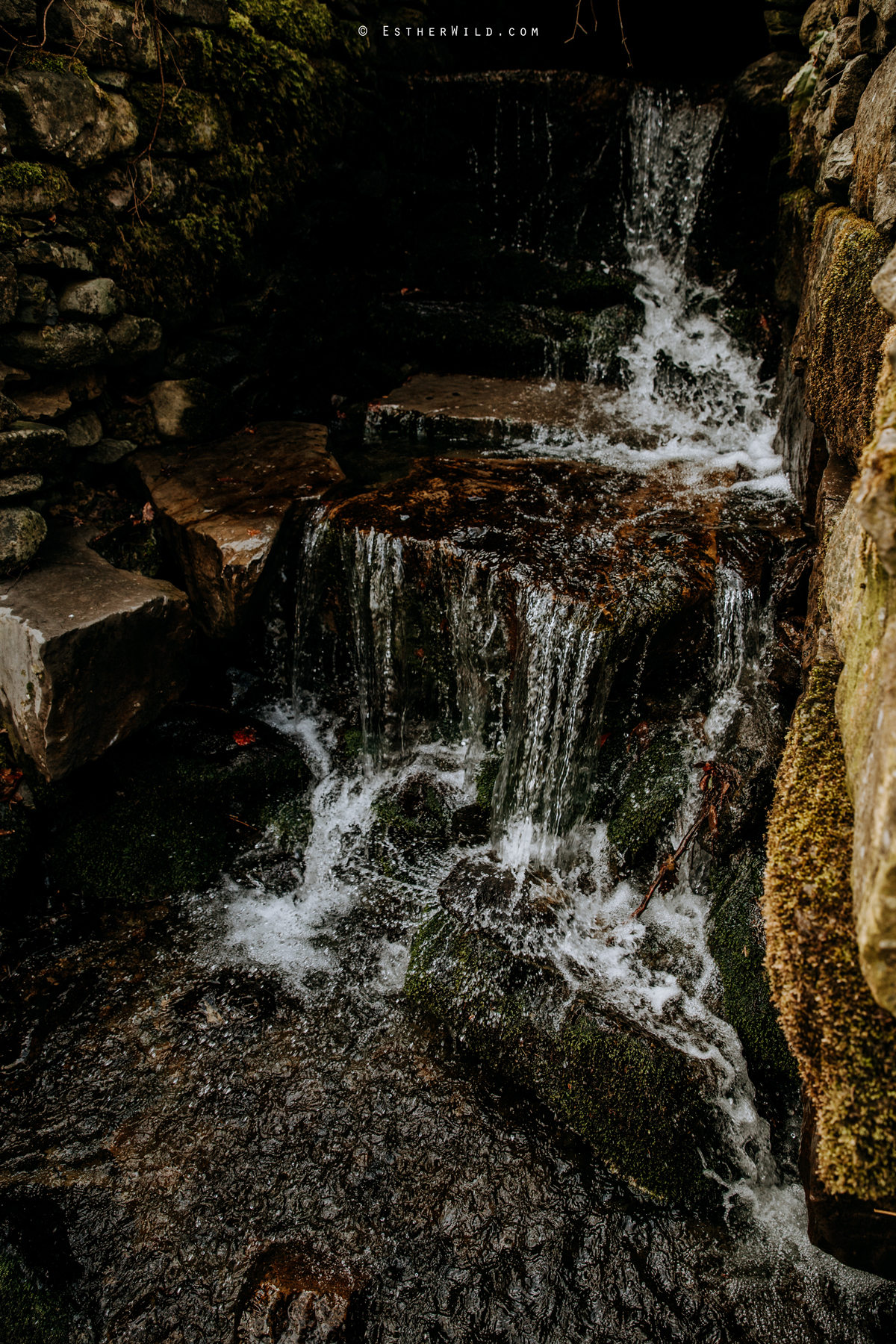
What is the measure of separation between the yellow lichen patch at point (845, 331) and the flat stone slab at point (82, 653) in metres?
3.37

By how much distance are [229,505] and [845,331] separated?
11.4 ft

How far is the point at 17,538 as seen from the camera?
386 centimetres

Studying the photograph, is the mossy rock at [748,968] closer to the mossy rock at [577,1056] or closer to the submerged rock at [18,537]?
the mossy rock at [577,1056]

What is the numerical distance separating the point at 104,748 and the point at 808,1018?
3508 millimetres

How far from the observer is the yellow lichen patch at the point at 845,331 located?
251 centimetres

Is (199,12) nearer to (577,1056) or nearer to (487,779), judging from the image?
(487,779)

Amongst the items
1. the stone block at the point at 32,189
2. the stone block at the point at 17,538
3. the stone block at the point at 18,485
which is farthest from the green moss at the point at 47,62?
the stone block at the point at 17,538

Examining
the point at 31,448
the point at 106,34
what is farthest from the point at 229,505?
the point at 106,34

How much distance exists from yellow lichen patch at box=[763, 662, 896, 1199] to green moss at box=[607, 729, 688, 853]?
5.61 feet

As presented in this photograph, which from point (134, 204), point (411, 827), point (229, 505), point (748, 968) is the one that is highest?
point (134, 204)

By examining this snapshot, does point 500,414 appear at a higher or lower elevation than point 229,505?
higher

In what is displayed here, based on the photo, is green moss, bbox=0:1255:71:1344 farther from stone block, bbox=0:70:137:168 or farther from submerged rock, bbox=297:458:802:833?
stone block, bbox=0:70:137:168

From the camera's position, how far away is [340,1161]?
294 cm

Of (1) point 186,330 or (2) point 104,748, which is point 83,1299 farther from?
(1) point 186,330
